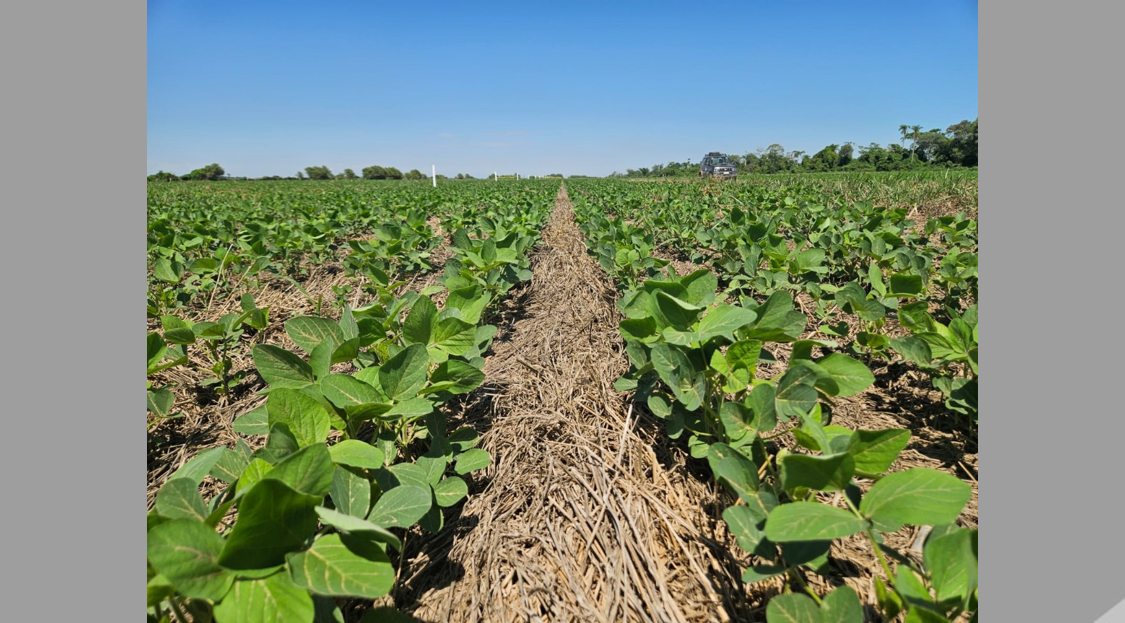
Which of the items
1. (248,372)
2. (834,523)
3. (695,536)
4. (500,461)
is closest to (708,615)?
(695,536)

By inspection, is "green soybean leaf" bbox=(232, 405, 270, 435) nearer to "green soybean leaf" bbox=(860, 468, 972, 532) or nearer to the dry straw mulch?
the dry straw mulch

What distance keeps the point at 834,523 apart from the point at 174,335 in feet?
7.87

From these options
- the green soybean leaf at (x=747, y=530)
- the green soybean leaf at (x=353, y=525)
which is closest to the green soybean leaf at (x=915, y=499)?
the green soybean leaf at (x=747, y=530)

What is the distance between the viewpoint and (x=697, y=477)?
1.79m

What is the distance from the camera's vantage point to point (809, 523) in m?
0.87

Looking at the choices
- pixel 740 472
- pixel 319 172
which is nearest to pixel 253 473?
pixel 740 472

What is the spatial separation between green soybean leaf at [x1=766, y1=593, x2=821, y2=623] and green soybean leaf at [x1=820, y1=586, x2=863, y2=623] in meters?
0.02

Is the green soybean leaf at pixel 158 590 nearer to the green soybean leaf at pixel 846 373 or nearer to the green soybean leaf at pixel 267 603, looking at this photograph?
the green soybean leaf at pixel 267 603

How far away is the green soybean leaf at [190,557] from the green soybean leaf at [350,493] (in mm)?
219

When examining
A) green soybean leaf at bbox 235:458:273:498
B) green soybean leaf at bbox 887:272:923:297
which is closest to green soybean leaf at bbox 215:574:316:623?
green soybean leaf at bbox 235:458:273:498

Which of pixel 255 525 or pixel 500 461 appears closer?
pixel 255 525

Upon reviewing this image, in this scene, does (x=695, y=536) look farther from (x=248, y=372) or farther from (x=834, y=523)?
(x=248, y=372)

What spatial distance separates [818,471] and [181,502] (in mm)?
1083

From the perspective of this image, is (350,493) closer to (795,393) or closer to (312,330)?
(312,330)
